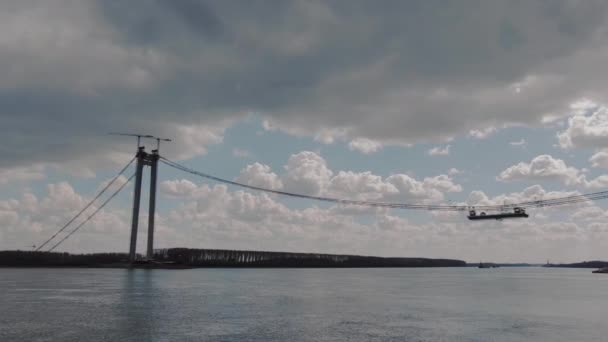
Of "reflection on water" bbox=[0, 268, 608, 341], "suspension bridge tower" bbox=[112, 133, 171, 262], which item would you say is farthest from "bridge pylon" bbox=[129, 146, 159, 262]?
"reflection on water" bbox=[0, 268, 608, 341]

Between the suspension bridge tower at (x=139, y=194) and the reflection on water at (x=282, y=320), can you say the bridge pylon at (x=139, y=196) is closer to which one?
the suspension bridge tower at (x=139, y=194)

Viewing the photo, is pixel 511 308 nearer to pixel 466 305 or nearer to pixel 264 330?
pixel 466 305

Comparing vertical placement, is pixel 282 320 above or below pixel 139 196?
below

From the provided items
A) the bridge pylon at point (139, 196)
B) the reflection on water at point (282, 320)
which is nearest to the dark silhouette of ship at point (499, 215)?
the reflection on water at point (282, 320)

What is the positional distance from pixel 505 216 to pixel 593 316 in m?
25.0

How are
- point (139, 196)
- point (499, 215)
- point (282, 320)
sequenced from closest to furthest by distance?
point (282, 320)
point (499, 215)
point (139, 196)

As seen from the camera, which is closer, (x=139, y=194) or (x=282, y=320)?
(x=282, y=320)

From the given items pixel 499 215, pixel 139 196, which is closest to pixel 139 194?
pixel 139 196

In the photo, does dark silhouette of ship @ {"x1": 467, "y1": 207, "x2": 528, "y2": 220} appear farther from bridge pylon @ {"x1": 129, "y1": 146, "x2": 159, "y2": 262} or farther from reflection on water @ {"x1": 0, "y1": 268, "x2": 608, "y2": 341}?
bridge pylon @ {"x1": 129, "y1": 146, "x2": 159, "y2": 262}

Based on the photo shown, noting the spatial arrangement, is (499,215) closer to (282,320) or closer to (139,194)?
(282,320)

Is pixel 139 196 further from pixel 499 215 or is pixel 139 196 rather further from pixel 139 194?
pixel 499 215

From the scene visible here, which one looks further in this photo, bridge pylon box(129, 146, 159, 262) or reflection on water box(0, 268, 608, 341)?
bridge pylon box(129, 146, 159, 262)

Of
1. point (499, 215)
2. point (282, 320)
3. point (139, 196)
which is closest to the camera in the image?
point (282, 320)

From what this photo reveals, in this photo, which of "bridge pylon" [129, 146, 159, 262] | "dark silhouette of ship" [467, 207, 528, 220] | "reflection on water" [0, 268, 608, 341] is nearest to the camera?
"reflection on water" [0, 268, 608, 341]
